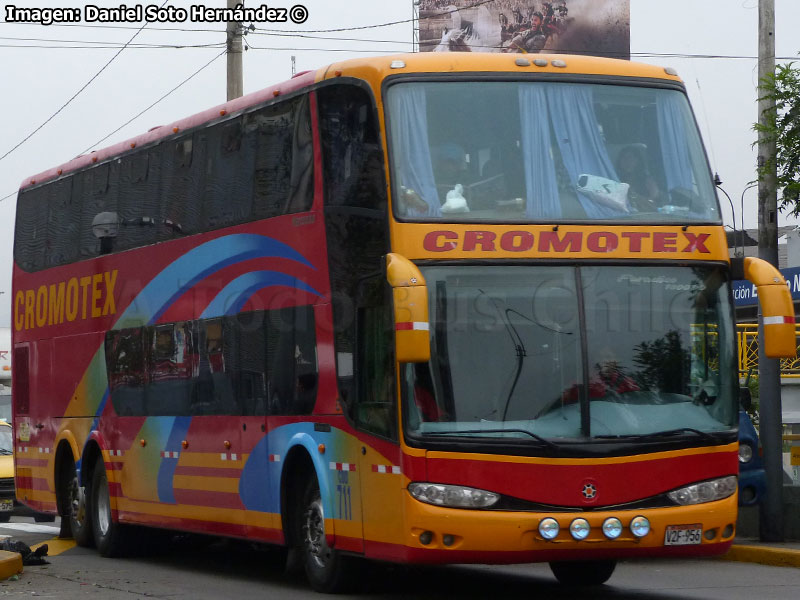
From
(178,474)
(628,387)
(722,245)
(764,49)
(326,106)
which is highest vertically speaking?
(764,49)

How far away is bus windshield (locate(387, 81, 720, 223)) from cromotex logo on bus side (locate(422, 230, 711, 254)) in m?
0.14

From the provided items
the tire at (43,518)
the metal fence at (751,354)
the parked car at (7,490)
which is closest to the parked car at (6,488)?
the parked car at (7,490)

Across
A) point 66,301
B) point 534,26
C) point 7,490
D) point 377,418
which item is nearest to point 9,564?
point 377,418

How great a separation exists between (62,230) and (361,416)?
8.22 meters

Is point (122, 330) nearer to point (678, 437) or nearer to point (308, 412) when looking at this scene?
point (308, 412)

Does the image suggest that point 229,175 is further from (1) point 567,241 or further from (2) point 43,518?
(2) point 43,518

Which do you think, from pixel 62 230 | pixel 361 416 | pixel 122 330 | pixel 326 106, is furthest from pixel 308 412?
pixel 62 230

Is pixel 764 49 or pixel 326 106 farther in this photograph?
pixel 764 49

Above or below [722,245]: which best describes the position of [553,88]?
above

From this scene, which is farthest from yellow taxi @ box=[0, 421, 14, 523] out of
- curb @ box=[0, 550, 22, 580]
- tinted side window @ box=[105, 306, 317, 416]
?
curb @ box=[0, 550, 22, 580]

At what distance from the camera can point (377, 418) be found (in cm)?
1123

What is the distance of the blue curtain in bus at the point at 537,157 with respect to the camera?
11172 mm

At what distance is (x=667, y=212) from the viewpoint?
1145 centimetres

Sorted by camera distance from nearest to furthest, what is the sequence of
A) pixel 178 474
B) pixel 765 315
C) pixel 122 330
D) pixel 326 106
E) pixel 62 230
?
pixel 765 315 → pixel 326 106 → pixel 178 474 → pixel 122 330 → pixel 62 230
